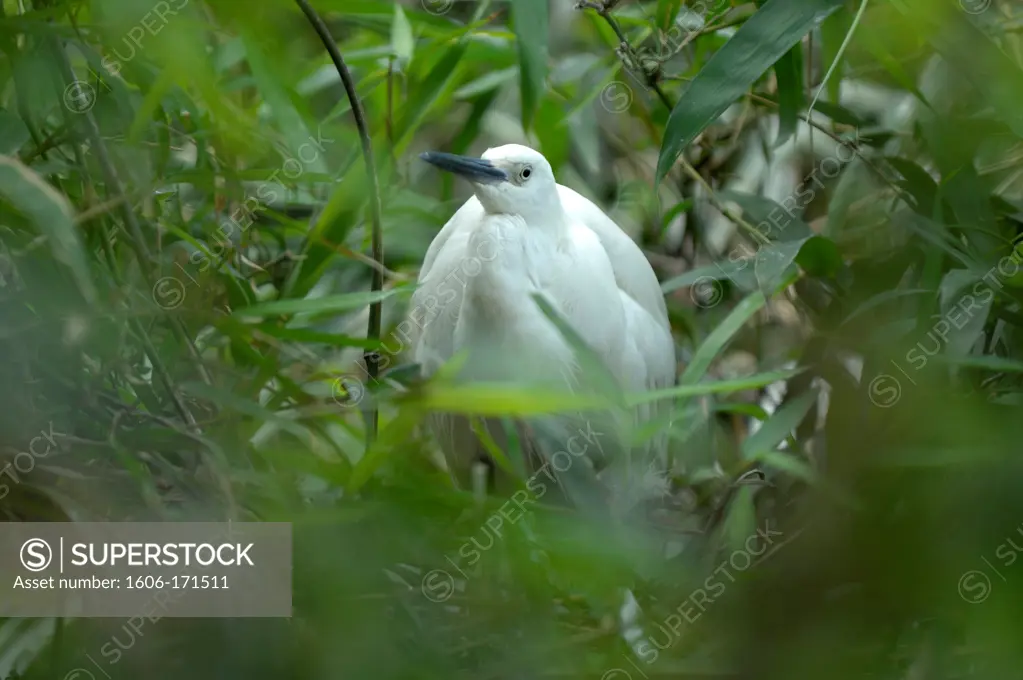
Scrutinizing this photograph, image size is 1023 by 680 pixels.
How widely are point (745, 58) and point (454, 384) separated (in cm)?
32

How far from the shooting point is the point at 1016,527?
1.28 feet

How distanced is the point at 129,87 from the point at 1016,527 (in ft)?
1.99

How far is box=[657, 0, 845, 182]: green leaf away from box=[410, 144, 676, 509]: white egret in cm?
20

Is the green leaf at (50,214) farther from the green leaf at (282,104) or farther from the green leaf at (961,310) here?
the green leaf at (961,310)

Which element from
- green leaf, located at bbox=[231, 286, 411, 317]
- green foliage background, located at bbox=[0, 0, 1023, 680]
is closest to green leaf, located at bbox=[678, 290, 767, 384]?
green foliage background, located at bbox=[0, 0, 1023, 680]

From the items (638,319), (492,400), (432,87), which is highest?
(432,87)

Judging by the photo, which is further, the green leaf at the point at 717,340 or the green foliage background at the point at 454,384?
the green leaf at the point at 717,340

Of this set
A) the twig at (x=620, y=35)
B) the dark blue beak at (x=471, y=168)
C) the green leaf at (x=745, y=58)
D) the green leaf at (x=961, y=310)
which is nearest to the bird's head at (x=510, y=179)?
the dark blue beak at (x=471, y=168)

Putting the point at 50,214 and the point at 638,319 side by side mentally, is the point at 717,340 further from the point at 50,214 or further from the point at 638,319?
the point at 50,214

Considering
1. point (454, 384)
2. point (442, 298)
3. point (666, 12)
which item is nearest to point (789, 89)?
point (666, 12)

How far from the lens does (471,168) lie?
0.80 m

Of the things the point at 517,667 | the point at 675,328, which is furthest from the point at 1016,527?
the point at 675,328

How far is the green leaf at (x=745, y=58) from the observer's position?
60 centimetres

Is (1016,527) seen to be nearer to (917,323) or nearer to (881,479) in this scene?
(881,479)
